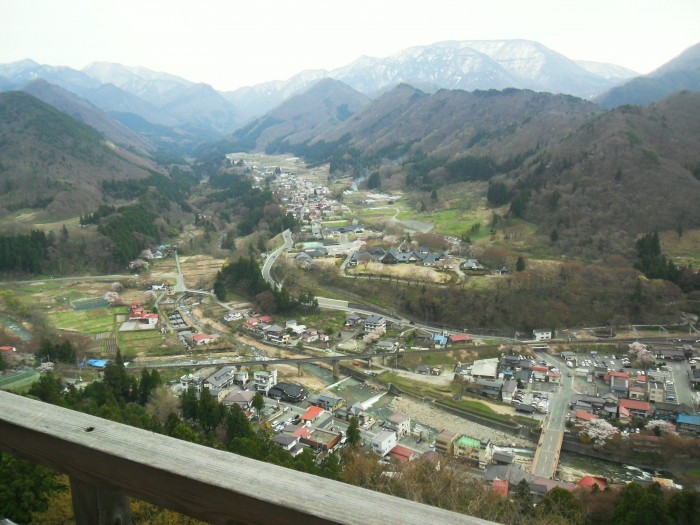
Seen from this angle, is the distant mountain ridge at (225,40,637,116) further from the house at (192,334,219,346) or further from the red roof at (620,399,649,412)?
the red roof at (620,399,649,412)

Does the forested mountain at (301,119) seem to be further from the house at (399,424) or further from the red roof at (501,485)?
the red roof at (501,485)

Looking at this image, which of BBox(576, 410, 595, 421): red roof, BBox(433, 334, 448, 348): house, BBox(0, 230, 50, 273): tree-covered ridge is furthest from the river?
BBox(576, 410, 595, 421): red roof

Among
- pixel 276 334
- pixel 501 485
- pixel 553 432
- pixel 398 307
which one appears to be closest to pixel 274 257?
pixel 398 307

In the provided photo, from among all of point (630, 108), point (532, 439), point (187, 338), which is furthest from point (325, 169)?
point (532, 439)

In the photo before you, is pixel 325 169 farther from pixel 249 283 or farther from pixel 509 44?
pixel 509 44

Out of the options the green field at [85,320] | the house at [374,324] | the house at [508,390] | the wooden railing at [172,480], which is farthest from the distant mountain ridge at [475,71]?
the wooden railing at [172,480]

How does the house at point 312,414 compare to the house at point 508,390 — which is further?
the house at point 508,390

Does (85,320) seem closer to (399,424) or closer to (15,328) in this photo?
(15,328)
